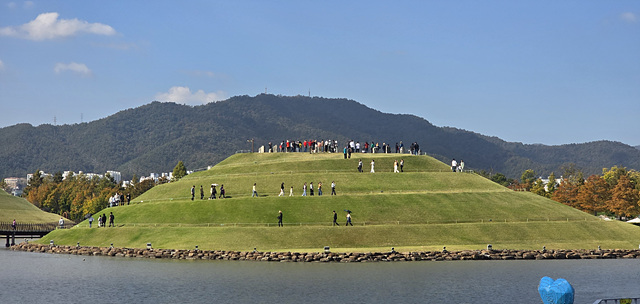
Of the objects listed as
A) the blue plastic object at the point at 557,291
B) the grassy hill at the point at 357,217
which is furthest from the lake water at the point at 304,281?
the blue plastic object at the point at 557,291

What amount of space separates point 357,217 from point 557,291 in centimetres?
6658

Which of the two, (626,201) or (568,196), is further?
(568,196)

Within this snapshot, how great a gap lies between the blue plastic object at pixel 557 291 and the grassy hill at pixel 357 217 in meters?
55.4

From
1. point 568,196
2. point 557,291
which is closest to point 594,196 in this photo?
point 568,196

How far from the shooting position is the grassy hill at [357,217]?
85.2m

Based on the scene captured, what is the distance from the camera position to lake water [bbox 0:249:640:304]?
5141 centimetres

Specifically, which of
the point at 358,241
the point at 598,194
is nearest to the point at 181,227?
the point at 358,241

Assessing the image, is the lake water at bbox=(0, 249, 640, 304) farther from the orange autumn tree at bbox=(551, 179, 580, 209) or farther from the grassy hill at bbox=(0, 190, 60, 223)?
the orange autumn tree at bbox=(551, 179, 580, 209)

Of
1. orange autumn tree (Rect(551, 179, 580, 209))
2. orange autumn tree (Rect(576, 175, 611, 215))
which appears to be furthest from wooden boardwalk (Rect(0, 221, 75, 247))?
orange autumn tree (Rect(551, 179, 580, 209))

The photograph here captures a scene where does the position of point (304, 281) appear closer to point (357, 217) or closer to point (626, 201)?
point (357, 217)

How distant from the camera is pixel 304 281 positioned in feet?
195

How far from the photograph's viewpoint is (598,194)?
171 meters

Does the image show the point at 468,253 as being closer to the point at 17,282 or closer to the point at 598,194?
the point at 17,282

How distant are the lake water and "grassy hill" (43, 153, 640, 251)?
34.7 feet
